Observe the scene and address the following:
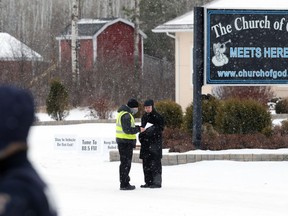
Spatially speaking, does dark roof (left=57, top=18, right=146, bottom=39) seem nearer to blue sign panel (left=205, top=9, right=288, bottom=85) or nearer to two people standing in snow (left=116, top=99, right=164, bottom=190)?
blue sign panel (left=205, top=9, right=288, bottom=85)

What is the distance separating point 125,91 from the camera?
37.2 meters

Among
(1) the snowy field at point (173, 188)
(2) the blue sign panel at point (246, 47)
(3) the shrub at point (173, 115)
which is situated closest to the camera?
(1) the snowy field at point (173, 188)

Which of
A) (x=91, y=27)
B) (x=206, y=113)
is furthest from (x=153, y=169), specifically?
(x=91, y=27)

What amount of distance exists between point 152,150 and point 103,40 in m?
32.8

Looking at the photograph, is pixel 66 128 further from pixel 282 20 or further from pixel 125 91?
pixel 125 91

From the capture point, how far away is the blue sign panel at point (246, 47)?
19.5 meters

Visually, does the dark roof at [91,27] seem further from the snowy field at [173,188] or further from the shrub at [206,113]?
the snowy field at [173,188]

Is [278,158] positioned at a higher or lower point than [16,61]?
lower

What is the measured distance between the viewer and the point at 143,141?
46.7 feet

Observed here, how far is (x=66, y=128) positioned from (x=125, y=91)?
11.2 meters

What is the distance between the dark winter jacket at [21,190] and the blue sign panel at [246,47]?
665 inches

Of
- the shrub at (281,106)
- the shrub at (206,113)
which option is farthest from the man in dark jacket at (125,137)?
the shrub at (281,106)

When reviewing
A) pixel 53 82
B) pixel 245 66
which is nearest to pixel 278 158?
pixel 245 66

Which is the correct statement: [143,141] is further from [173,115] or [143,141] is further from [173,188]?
[173,115]
